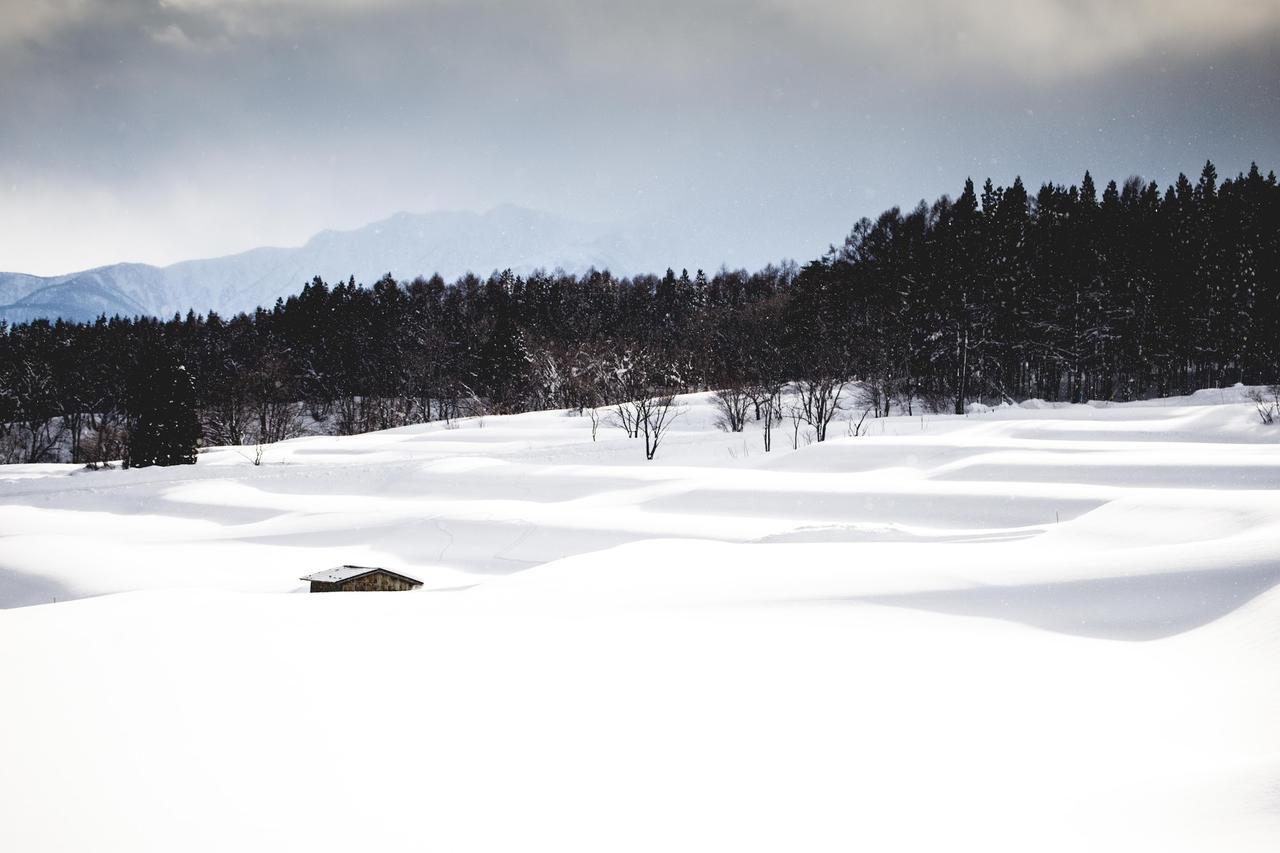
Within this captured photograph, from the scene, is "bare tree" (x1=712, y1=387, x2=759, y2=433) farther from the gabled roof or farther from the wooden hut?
the gabled roof

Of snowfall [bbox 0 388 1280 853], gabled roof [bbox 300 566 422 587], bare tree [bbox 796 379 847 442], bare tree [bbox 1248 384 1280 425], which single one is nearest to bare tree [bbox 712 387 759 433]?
bare tree [bbox 796 379 847 442]

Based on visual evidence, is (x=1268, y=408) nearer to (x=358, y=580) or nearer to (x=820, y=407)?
(x=820, y=407)

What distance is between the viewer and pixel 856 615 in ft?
20.1

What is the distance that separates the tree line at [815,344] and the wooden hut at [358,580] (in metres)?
23.5

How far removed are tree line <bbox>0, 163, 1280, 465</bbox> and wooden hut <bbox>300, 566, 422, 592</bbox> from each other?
23.5 metres

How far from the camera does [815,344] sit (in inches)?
1933

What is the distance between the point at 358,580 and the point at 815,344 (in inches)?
1685

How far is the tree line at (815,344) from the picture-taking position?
4209 centimetres

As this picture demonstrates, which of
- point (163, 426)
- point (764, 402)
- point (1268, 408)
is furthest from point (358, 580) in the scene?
point (1268, 408)

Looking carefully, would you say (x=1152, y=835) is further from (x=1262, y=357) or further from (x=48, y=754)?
(x=1262, y=357)

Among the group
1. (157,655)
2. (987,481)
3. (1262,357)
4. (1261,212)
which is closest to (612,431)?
(987,481)

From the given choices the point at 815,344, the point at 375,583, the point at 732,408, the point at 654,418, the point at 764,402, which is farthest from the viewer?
the point at 815,344

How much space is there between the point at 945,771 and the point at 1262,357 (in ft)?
171

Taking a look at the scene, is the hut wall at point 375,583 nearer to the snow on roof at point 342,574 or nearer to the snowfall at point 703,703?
the snow on roof at point 342,574
